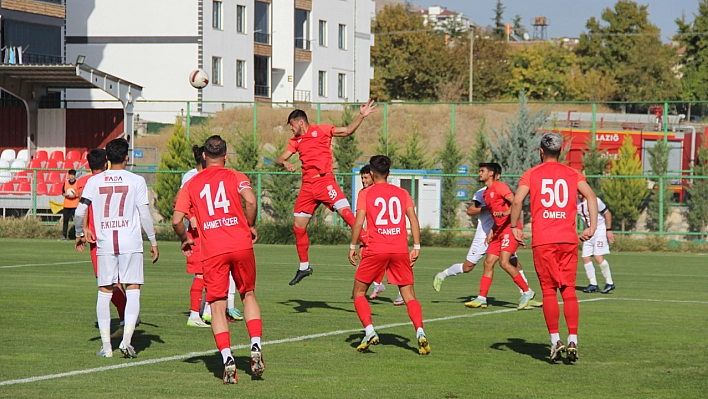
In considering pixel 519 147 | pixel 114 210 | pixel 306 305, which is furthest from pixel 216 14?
pixel 114 210

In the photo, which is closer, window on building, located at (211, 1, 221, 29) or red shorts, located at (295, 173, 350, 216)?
red shorts, located at (295, 173, 350, 216)

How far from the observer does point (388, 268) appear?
10008mm

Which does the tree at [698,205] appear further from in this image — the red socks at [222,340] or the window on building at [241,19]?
the window on building at [241,19]

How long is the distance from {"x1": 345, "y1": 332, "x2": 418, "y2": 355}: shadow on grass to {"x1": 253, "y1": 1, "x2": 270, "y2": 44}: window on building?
5526 centimetres

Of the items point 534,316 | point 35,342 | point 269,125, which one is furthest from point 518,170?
point 35,342

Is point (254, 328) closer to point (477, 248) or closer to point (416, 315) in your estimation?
point (416, 315)

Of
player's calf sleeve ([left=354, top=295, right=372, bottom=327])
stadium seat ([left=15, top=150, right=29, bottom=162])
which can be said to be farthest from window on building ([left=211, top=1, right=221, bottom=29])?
player's calf sleeve ([left=354, top=295, right=372, bottom=327])

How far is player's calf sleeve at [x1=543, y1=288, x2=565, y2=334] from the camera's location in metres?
9.47

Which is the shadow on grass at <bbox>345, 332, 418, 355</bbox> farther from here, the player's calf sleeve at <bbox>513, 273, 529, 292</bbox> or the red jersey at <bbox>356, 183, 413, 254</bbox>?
the player's calf sleeve at <bbox>513, 273, 529, 292</bbox>

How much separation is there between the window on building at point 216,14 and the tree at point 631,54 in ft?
110

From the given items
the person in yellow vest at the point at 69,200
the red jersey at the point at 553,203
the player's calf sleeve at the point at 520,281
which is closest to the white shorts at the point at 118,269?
the red jersey at the point at 553,203

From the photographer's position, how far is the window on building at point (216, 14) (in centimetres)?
6056

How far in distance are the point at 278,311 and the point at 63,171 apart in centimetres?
2357

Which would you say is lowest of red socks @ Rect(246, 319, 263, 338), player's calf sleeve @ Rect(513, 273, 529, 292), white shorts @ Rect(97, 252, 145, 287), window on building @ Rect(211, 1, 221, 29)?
player's calf sleeve @ Rect(513, 273, 529, 292)
